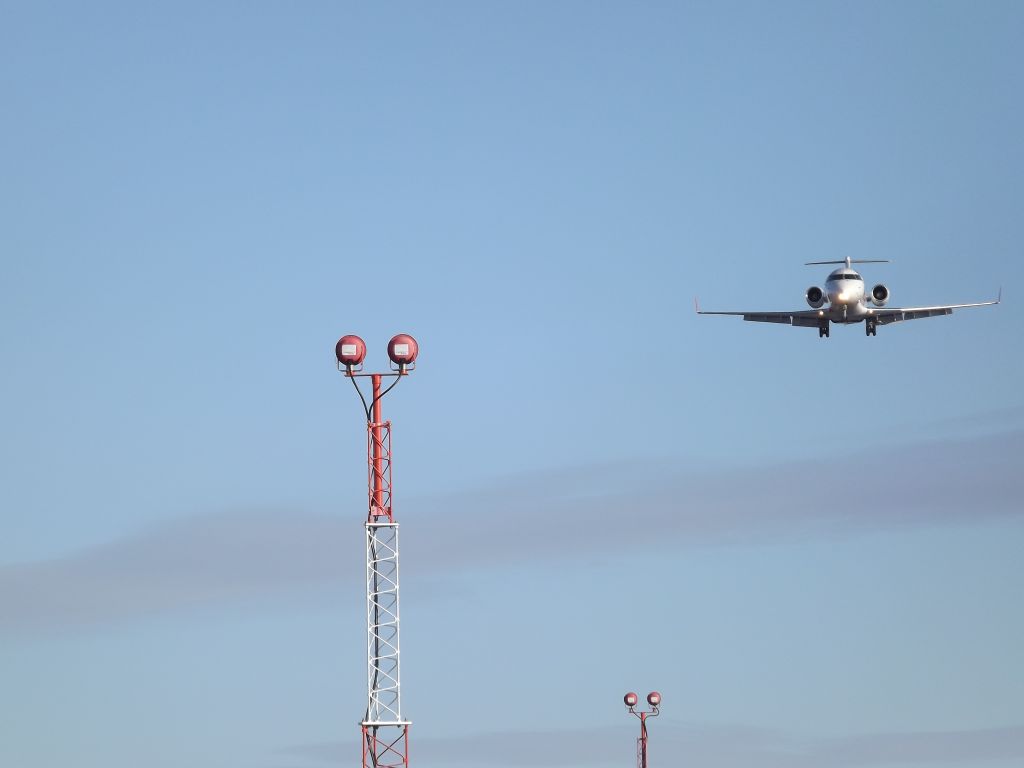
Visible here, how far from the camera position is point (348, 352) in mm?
107188

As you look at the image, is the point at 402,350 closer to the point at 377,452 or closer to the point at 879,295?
the point at 377,452

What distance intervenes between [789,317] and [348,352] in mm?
35364

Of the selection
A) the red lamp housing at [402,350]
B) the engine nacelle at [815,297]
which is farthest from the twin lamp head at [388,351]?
the engine nacelle at [815,297]

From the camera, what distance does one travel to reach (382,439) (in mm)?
106688

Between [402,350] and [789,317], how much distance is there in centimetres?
3206

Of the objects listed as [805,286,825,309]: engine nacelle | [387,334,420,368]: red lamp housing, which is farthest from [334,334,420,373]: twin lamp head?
[805,286,825,309]: engine nacelle

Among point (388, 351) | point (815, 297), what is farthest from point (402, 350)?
point (815, 297)

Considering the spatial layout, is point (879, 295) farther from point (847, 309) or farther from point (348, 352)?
point (348, 352)

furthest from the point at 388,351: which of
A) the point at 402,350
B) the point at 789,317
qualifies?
the point at 789,317

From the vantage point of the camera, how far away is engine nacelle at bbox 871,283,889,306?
393 feet

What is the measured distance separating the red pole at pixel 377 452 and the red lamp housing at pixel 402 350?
171cm

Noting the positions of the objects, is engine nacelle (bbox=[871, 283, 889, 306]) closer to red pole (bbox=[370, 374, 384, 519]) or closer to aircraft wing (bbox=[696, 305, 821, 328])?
aircraft wing (bbox=[696, 305, 821, 328])

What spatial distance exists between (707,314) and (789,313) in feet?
21.2

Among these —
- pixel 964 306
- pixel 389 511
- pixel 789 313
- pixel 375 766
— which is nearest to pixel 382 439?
pixel 389 511
